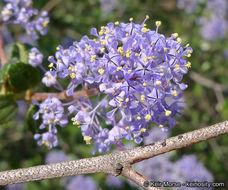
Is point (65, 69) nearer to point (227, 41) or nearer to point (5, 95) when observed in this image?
point (5, 95)

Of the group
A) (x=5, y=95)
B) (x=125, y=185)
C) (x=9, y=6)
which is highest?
(x=9, y=6)

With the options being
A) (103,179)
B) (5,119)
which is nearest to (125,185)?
(103,179)

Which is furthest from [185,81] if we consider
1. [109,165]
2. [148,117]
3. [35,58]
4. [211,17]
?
[109,165]

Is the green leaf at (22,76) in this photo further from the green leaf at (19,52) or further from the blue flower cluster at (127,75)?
the blue flower cluster at (127,75)

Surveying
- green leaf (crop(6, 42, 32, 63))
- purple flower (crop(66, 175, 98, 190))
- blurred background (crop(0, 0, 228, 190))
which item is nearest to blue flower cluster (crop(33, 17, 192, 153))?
green leaf (crop(6, 42, 32, 63))

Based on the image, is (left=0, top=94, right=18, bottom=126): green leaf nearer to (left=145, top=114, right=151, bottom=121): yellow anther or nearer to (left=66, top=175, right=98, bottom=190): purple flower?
(left=145, top=114, right=151, bottom=121): yellow anther

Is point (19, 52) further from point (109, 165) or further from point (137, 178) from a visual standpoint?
point (137, 178)
